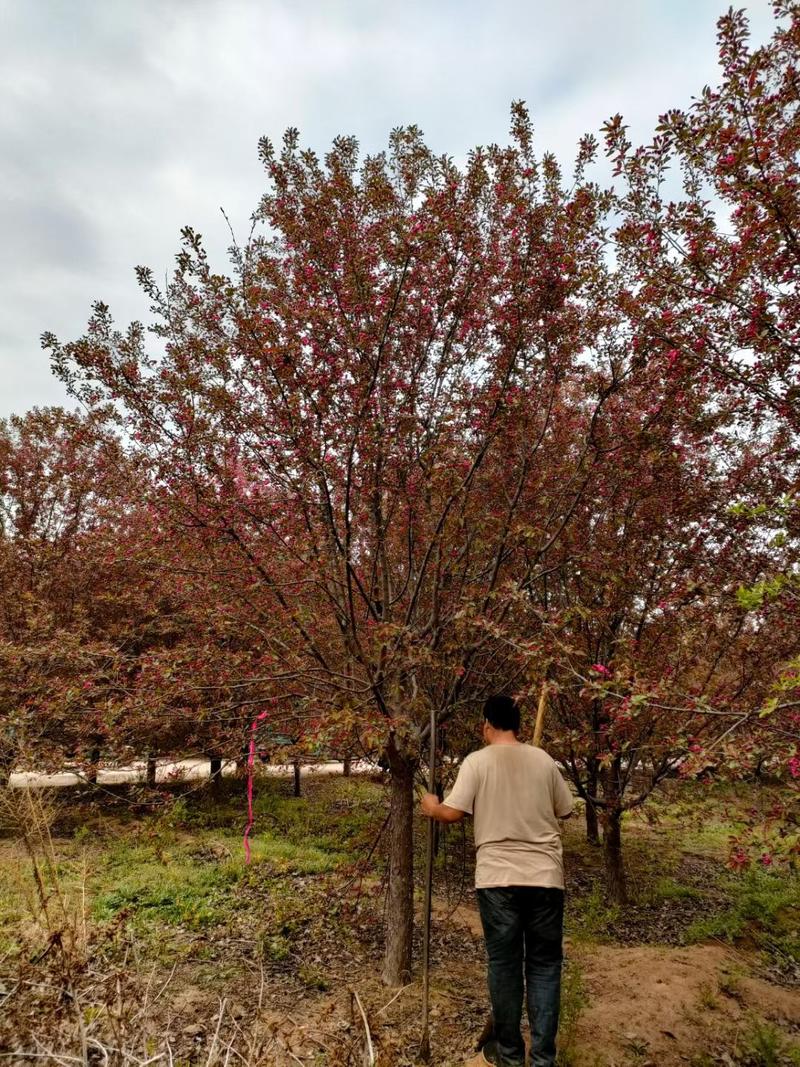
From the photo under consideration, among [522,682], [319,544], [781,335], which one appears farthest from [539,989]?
[781,335]

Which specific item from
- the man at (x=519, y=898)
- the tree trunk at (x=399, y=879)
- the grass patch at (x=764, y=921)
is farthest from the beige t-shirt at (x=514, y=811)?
the grass patch at (x=764, y=921)

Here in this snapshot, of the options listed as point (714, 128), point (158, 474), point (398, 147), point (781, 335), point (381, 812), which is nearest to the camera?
point (714, 128)

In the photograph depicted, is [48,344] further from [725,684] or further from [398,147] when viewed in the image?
[725,684]

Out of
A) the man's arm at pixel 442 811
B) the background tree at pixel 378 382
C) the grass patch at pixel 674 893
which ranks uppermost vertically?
the background tree at pixel 378 382

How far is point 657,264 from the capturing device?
4.29 m

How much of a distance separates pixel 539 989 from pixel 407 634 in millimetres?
2053

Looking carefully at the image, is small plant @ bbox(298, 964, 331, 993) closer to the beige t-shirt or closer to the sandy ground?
the sandy ground

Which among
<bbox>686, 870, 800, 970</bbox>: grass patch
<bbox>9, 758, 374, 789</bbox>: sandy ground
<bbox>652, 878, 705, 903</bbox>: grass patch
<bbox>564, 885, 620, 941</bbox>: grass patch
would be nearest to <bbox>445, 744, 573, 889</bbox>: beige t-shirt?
<bbox>9, 758, 374, 789</bbox>: sandy ground

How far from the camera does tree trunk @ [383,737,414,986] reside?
505 cm

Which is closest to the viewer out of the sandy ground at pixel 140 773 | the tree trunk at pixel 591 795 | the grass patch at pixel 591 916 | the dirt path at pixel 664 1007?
the dirt path at pixel 664 1007

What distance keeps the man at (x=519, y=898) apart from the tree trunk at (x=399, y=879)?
79.3 inches

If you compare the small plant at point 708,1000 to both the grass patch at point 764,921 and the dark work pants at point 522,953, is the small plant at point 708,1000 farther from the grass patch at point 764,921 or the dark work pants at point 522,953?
the dark work pants at point 522,953

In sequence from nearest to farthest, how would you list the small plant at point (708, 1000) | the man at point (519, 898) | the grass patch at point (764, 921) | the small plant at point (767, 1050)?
the man at point (519, 898)
the small plant at point (767, 1050)
the small plant at point (708, 1000)
the grass patch at point (764, 921)

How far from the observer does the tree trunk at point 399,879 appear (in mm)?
5051
